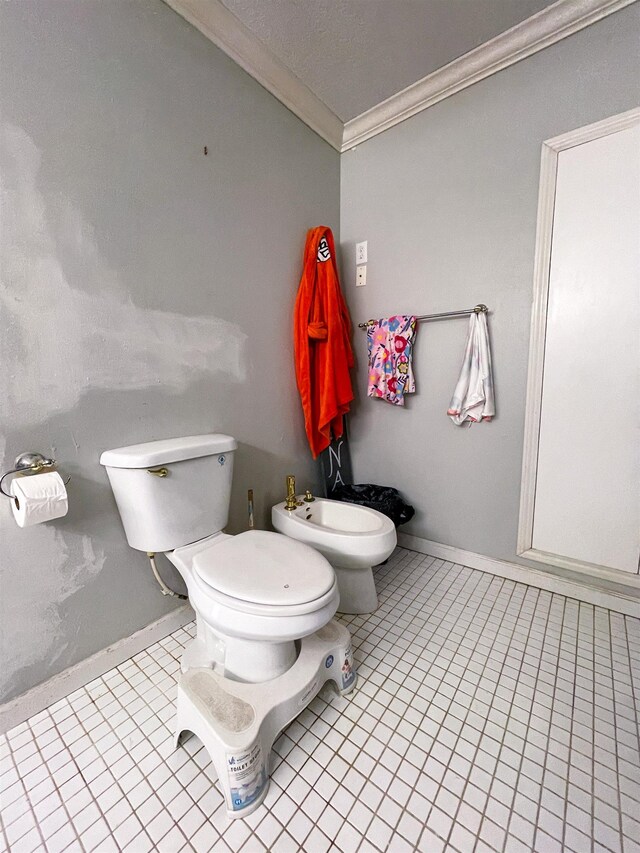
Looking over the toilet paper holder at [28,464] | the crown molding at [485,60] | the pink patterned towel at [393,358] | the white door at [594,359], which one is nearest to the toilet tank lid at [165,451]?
the toilet paper holder at [28,464]

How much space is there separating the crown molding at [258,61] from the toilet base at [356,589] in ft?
6.42

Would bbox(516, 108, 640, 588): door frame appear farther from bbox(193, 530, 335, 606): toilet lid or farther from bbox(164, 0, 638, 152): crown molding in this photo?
bbox(193, 530, 335, 606): toilet lid

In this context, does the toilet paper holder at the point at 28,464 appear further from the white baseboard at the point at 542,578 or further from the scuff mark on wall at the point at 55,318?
the white baseboard at the point at 542,578

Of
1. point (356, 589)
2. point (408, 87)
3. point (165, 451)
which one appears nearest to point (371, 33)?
point (408, 87)

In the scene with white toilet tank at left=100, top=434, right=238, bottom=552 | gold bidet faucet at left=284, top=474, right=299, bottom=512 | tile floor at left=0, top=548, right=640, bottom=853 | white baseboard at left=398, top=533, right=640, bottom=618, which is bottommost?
tile floor at left=0, top=548, right=640, bottom=853

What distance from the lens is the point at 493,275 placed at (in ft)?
4.95

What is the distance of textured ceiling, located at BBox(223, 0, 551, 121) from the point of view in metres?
1.22

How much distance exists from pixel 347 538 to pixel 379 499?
518mm

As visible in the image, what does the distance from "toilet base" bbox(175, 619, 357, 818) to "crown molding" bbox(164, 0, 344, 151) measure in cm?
202

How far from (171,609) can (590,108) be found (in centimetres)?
235

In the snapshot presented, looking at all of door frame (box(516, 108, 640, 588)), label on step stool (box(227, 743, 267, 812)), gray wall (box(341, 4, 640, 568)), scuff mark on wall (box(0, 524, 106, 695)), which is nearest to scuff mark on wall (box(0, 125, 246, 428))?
scuff mark on wall (box(0, 524, 106, 695))

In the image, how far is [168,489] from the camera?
109 cm

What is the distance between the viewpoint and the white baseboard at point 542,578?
4.52 ft

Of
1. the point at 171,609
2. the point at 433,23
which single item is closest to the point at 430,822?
the point at 171,609
